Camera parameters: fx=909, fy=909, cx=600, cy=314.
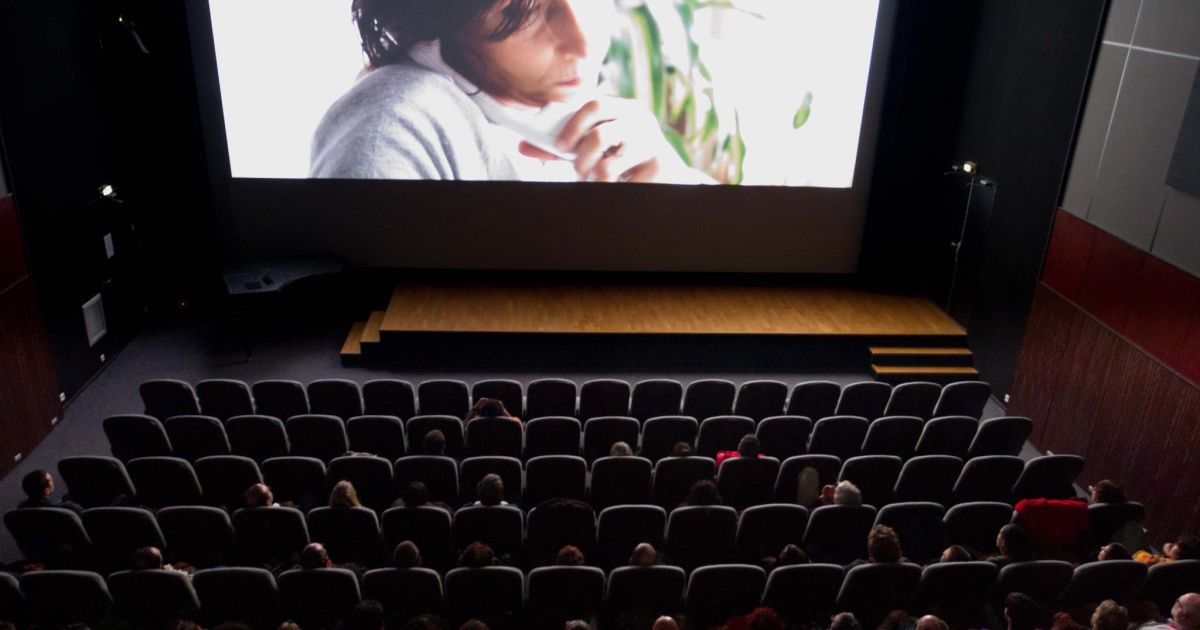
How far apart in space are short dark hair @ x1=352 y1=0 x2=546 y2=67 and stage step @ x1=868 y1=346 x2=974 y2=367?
4812 mm

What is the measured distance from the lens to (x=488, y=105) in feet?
29.9

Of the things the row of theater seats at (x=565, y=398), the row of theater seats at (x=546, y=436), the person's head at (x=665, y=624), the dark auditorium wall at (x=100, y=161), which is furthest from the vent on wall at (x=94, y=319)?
the person's head at (x=665, y=624)

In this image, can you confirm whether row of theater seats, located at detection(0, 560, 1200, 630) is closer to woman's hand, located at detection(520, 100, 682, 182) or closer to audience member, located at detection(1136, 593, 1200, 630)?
audience member, located at detection(1136, 593, 1200, 630)

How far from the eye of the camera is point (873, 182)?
9.87m

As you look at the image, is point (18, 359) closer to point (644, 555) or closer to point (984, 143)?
point (644, 555)

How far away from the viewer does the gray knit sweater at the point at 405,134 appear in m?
9.02

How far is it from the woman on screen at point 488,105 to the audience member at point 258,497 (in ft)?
16.0

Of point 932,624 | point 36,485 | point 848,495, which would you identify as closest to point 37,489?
point 36,485

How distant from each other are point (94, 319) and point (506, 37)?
473 centimetres

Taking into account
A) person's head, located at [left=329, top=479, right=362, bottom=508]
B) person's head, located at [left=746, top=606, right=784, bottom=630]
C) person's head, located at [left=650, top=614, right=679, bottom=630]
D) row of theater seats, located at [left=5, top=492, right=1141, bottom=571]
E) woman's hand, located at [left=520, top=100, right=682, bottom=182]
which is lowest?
row of theater seats, located at [left=5, top=492, right=1141, bottom=571]

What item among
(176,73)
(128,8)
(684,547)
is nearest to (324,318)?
(176,73)

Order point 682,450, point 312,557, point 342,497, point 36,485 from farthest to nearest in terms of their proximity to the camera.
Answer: point 682,450, point 36,485, point 342,497, point 312,557

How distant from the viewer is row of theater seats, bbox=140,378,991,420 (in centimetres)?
689

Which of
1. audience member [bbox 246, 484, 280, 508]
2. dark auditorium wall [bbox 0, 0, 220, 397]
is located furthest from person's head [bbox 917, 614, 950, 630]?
dark auditorium wall [bbox 0, 0, 220, 397]
